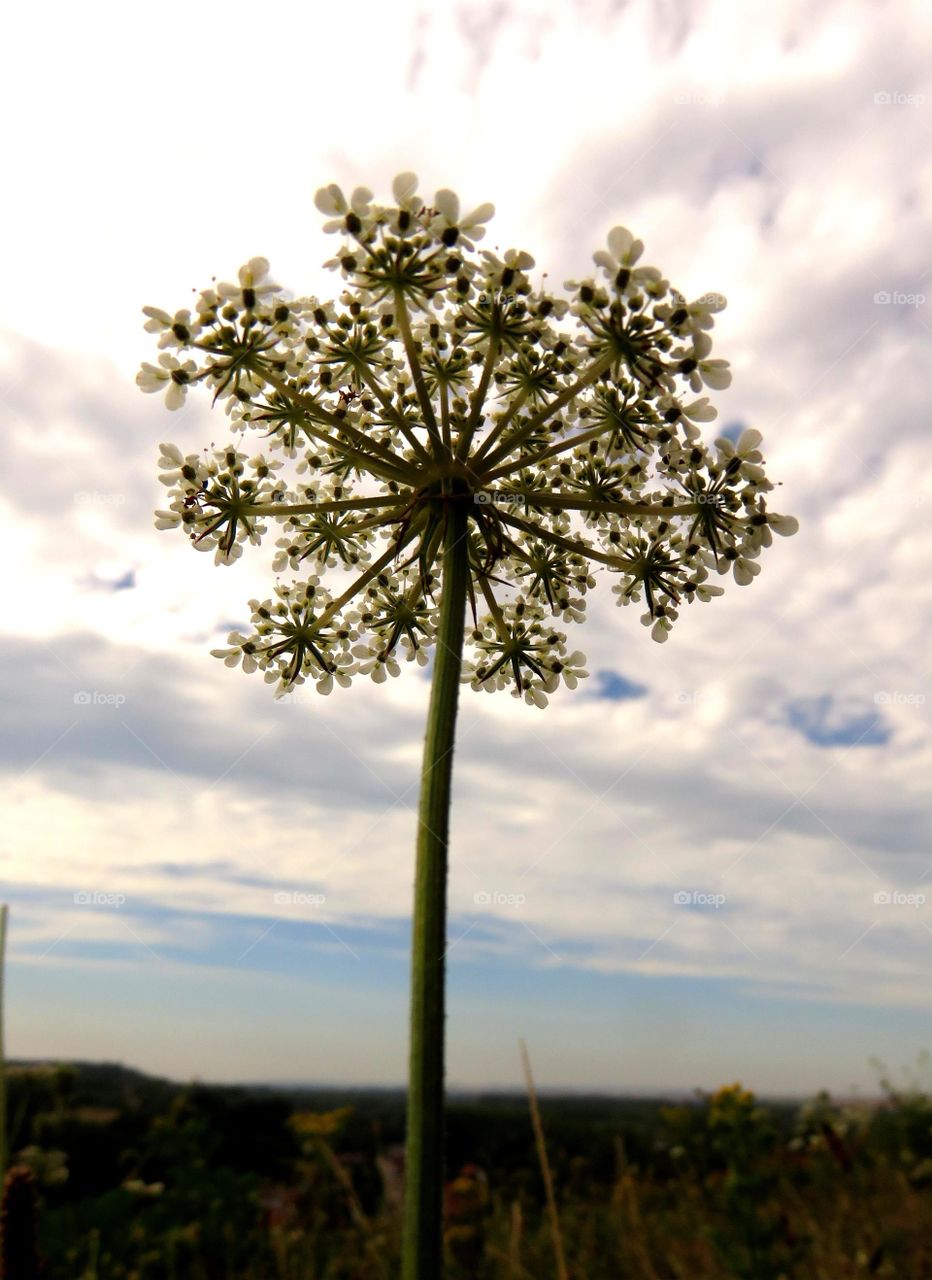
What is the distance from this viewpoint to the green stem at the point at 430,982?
2.96 meters

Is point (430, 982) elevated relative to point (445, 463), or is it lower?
lower

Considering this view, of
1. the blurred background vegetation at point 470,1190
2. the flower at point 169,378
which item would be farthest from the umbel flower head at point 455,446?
the blurred background vegetation at point 470,1190

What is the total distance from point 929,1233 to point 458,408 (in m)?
10.7

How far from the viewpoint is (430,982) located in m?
3.13

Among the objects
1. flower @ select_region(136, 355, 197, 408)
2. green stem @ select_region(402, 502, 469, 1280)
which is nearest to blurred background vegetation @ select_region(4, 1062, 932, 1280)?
green stem @ select_region(402, 502, 469, 1280)

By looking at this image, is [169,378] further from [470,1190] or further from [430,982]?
[470,1190]

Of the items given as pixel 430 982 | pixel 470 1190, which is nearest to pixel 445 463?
pixel 430 982

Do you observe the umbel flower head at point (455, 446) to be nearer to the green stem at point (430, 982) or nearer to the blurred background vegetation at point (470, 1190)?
the green stem at point (430, 982)

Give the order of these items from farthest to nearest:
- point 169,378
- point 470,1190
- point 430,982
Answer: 1. point 470,1190
2. point 169,378
3. point 430,982

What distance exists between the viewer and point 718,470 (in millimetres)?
4543

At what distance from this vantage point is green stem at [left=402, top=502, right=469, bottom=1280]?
117 inches

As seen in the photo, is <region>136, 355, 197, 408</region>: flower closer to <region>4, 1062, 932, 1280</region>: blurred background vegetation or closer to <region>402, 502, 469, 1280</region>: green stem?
<region>402, 502, 469, 1280</region>: green stem

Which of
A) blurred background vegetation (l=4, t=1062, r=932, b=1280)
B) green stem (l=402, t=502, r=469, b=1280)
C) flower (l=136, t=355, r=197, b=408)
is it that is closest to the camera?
green stem (l=402, t=502, r=469, b=1280)

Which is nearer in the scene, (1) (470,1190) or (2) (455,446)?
(2) (455,446)
